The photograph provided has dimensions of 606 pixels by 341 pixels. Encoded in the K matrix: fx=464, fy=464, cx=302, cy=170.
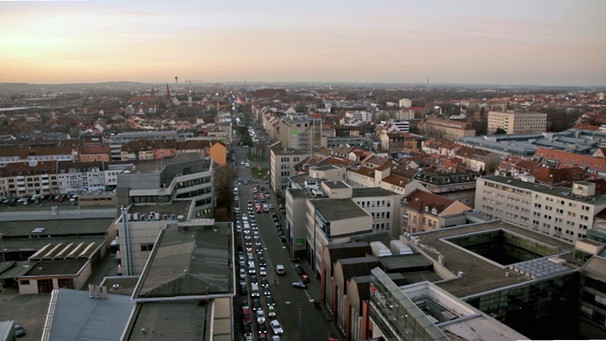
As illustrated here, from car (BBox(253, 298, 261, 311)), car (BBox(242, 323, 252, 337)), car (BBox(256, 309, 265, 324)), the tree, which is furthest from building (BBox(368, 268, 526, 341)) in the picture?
the tree

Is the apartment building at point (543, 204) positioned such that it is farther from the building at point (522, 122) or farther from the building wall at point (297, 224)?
the building at point (522, 122)

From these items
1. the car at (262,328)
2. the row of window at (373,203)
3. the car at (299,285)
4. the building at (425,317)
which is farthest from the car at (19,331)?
the row of window at (373,203)

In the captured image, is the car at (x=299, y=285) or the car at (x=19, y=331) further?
the car at (x=299, y=285)

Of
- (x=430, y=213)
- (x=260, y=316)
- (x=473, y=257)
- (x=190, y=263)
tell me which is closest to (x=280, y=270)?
(x=260, y=316)

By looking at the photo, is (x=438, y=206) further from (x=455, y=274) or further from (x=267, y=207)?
(x=267, y=207)

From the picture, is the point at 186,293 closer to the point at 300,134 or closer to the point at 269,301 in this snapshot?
the point at 269,301
